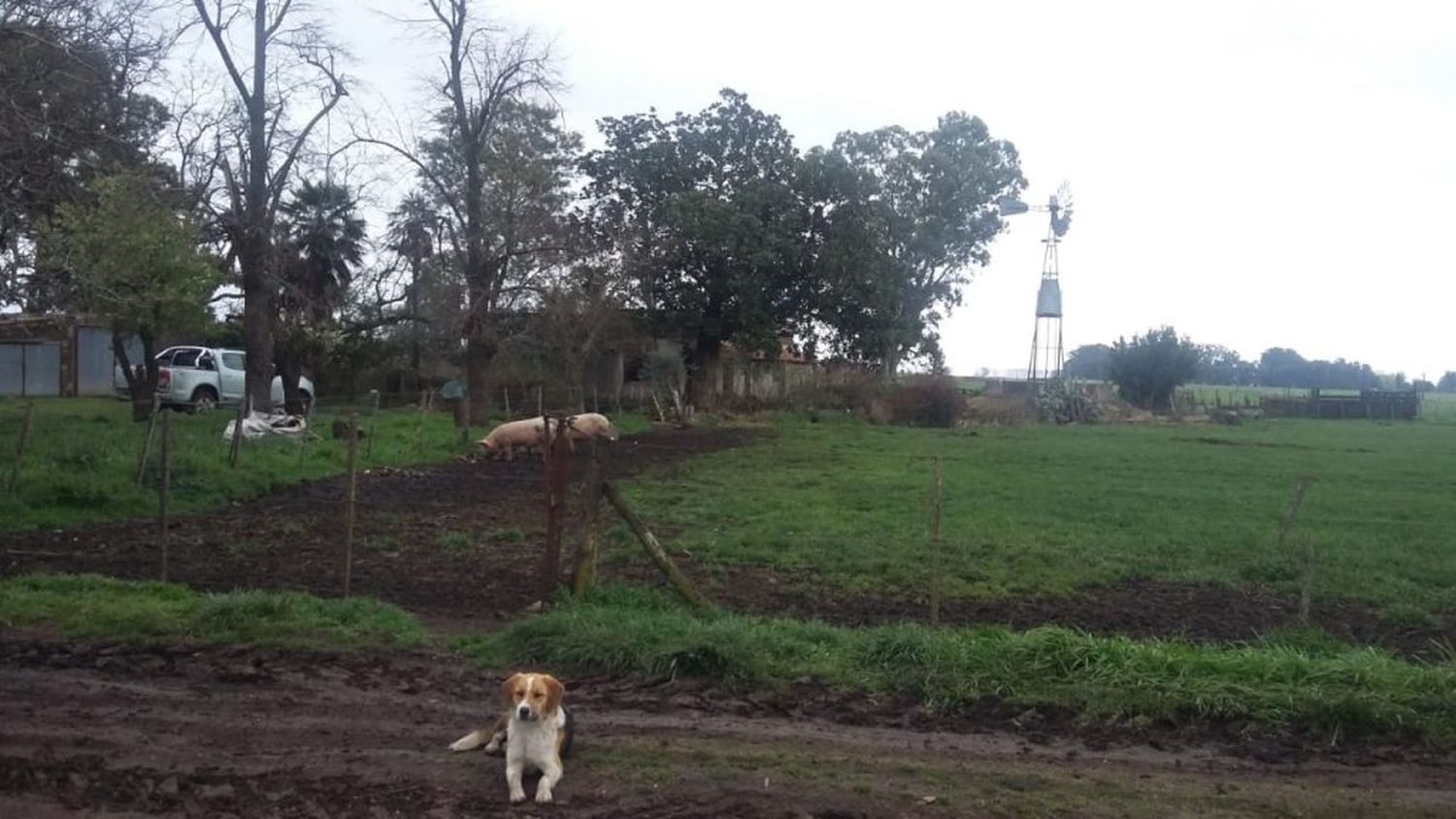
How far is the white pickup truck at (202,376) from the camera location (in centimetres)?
3325

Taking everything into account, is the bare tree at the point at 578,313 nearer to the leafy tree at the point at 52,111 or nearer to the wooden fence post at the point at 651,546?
the leafy tree at the point at 52,111

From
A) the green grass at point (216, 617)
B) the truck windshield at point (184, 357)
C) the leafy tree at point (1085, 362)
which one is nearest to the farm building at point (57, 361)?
the truck windshield at point (184, 357)

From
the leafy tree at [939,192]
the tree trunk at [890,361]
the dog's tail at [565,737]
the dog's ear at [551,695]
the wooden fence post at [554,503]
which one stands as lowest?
the dog's tail at [565,737]

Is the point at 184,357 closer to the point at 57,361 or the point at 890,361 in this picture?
the point at 57,361

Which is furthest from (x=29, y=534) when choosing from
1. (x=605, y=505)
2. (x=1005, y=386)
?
(x=1005, y=386)

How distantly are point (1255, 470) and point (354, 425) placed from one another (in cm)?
2171

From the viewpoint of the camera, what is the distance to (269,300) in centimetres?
3067

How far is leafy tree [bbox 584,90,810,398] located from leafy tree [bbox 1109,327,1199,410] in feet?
85.0

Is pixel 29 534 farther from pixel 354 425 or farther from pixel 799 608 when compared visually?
pixel 799 608

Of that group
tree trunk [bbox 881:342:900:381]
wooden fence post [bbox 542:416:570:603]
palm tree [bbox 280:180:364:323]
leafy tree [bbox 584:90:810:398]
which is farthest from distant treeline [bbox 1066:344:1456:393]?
wooden fence post [bbox 542:416:570:603]

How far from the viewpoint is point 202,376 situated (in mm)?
33938

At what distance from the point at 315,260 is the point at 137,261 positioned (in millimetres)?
13935

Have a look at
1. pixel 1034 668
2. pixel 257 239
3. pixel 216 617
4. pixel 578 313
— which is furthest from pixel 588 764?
pixel 578 313

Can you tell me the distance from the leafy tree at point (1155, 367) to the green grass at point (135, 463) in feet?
147
